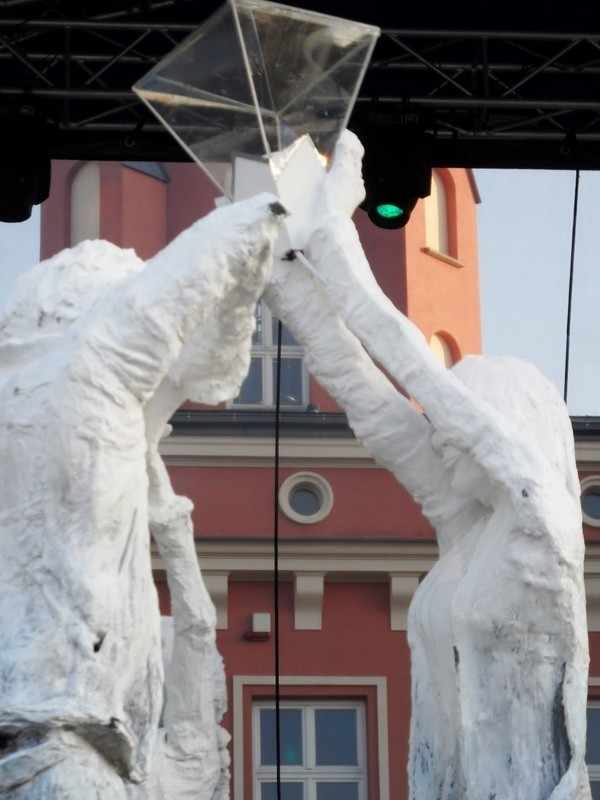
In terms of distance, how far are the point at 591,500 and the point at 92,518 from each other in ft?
36.9

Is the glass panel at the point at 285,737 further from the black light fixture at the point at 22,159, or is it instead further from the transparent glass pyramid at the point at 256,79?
the transparent glass pyramid at the point at 256,79

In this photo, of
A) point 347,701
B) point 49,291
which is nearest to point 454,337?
point 347,701

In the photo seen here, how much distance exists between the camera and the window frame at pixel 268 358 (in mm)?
17312

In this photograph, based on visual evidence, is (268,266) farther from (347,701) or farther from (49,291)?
(347,701)

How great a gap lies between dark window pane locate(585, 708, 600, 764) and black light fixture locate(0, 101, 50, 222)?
7.45 m

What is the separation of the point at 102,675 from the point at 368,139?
497 centimetres

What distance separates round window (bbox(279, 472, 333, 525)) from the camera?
15.6 metres

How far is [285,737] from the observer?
50.0 ft

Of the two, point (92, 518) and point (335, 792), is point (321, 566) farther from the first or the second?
point (92, 518)

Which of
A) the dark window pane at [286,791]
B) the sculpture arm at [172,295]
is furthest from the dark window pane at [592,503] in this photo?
the sculpture arm at [172,295]

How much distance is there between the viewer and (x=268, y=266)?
548 cm

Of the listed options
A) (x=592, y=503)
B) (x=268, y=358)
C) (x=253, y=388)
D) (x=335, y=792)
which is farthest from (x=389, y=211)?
(x=268, y=358)

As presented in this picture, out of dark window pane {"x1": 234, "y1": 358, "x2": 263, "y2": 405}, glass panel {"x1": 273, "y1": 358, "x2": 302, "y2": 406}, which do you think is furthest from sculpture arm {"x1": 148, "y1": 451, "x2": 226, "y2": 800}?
dark window pane {"x1": 234, "y1": 358, "x2": 263, "y2": 405}

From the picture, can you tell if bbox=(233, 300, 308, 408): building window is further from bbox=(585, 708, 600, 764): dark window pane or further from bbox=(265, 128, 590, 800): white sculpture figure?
bbox=(265, 128, 590, 800): white sculpture figure
